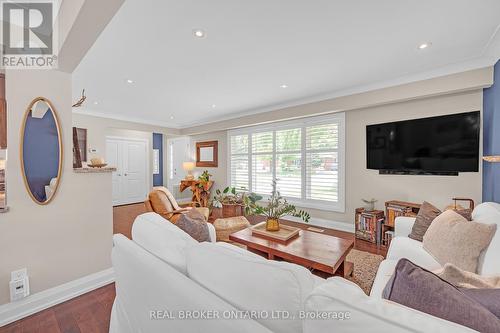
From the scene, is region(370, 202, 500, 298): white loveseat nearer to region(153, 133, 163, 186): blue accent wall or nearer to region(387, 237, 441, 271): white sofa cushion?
region(387, 237, 441, 271): white sofa cushion

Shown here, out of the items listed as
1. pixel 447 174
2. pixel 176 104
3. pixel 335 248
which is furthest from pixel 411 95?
pixel 176 104

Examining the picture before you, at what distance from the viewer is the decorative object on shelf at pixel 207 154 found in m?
5.93

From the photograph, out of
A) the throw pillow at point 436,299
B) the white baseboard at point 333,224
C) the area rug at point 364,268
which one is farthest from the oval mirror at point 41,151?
the white baseboard at point 333,224

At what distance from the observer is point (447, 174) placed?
2.83m

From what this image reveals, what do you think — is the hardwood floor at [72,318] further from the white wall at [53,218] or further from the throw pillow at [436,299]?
the throw pillow at [436,299]

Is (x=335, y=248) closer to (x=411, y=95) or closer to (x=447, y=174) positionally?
(x=447, y=174)

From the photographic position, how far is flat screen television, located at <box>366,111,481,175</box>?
2611mm

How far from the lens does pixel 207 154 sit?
6.14m

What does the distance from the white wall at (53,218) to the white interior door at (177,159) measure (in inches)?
181

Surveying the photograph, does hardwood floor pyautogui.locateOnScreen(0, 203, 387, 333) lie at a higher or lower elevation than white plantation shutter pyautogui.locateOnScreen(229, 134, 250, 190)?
lower

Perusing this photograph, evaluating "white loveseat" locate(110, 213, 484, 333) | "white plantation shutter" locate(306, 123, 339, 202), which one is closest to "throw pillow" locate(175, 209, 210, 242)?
"white loveseat" locate(110, 213, 484, 333)

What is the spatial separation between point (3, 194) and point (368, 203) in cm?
424

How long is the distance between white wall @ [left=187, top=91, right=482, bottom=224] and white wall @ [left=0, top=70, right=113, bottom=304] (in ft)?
11.5

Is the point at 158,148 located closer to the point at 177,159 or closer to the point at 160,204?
the point at 177,159
